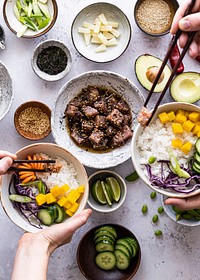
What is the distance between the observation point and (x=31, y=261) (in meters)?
3.39

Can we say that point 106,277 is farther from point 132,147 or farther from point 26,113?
point 26,113

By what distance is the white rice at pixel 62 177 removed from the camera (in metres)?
3.93

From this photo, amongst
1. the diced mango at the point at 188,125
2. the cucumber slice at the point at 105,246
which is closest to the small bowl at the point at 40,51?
the diced mango at the point at 188,125

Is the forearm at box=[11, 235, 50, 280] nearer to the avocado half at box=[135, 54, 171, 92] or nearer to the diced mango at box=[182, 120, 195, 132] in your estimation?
the diced mango at box=[182, 120, 195, 132]

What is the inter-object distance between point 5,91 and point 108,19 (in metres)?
0.95

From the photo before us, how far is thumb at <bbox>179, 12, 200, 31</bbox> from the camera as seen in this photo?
3.20 m

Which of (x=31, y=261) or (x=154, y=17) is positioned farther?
(x=154, y=17)

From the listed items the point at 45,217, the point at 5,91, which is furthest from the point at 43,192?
the point at 5,91

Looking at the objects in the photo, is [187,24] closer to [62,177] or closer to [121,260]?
[62,177]

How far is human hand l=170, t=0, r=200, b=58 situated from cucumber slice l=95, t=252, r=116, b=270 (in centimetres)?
156

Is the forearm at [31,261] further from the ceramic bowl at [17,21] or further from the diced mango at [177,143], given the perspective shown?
the ceramic bowl at [17,21]

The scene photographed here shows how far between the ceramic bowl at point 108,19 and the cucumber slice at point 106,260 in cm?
143

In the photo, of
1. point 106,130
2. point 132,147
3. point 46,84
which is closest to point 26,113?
point 46,84

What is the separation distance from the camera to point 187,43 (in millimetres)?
3221
